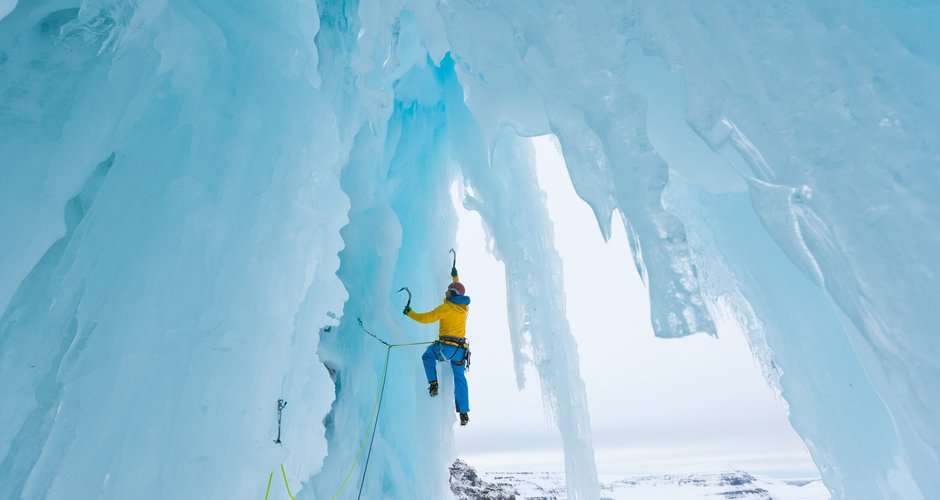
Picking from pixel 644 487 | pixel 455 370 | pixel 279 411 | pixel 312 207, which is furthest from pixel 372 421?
pixel 644 487

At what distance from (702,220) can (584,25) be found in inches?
80.5

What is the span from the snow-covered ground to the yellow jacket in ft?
13.9

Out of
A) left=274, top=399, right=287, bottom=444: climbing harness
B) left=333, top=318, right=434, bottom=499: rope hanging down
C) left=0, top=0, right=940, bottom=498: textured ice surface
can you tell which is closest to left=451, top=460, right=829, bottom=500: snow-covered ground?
left=333, top=318, right=434, bottom=499: rope hanging down

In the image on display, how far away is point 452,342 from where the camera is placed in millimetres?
5551

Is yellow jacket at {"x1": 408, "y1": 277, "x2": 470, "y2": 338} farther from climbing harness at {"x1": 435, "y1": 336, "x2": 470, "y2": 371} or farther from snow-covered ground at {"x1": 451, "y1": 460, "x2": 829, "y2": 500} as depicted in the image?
snow-covered ground at {"x1": 451, "y1": 460, "x2": 829, "y2": 500}

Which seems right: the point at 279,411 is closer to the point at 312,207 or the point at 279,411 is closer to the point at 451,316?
the point at 312,207

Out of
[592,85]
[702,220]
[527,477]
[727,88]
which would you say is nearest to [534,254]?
[702,220]

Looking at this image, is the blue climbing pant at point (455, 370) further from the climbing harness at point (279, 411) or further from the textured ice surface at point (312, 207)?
the climbing harness at point (279, 411)

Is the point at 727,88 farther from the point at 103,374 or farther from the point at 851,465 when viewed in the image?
the point at 103,374

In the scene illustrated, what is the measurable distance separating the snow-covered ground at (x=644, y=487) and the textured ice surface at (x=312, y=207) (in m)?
6.50

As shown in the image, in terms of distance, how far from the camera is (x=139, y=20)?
2826mm

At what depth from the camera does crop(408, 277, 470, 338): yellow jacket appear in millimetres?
5516

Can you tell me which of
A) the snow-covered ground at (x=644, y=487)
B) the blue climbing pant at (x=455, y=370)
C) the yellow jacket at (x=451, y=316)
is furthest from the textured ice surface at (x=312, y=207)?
the snow-covered ground at (x=644, y=487)

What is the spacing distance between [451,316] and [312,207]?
98.0 inches
